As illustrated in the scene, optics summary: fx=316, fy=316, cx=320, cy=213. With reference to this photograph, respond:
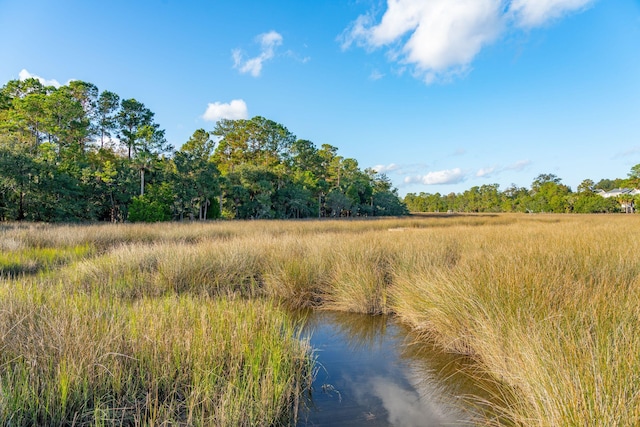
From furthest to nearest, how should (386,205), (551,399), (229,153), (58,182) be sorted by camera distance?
(386,205), (229,153), (58,182), (551,399)

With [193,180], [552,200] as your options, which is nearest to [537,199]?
[552,200]

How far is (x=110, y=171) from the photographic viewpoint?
2252cm

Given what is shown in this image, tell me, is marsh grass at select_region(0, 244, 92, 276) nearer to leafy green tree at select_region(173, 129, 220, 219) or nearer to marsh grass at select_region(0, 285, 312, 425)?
marsh grass at select_region(0, 285, 312, 425)

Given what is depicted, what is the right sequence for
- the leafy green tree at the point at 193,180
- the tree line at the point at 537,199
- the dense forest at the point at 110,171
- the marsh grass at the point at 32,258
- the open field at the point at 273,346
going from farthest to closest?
the tree line at the point at 537,199 < the leafy green tree at the point at 193,180 < the dense forest at the point at 110,171 < the marsh grass at the point at 32,258 < the open field at the point at 273,346

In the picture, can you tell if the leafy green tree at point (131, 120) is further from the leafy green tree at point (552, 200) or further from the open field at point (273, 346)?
the leafy green tree at point (552, 200)

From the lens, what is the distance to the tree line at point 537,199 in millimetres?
52500

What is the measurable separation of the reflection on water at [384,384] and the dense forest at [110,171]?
70.2ft

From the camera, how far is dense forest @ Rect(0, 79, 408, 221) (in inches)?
730

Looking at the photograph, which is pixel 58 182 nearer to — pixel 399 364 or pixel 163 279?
pixel 163 279

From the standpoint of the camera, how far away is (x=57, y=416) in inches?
77.7

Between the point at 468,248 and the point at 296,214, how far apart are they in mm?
29603

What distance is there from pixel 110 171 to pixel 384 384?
83.3ft

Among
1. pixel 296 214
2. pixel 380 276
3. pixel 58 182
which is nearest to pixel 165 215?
pixel 58 182

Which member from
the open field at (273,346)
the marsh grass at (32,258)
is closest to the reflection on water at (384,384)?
the open field at (273,346)
